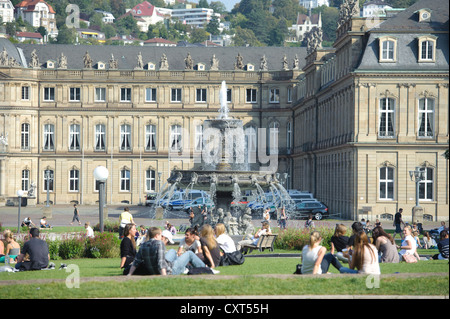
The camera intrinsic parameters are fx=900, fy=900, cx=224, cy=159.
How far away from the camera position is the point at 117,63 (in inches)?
3821

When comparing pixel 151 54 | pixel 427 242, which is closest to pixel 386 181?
pixel 427 242

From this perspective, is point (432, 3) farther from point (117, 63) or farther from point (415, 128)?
point (117, 63)

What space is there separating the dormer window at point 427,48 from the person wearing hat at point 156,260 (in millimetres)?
41903

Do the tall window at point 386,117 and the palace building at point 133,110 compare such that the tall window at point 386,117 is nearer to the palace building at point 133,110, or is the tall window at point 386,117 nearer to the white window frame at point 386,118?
the white window frame at point 386,118

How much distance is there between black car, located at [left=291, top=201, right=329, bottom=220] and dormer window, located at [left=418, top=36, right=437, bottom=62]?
1307 centimetres

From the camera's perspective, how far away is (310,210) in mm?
65375

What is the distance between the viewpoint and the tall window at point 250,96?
98.2 metres

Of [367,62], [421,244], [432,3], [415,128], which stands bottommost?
[421,244]

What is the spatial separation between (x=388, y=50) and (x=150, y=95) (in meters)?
40.7

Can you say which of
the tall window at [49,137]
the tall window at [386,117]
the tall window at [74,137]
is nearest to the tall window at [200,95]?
the tall window at [74,137]

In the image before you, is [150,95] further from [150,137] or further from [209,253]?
[209,253]

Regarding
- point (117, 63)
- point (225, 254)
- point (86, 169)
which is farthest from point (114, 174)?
point (225, 254)

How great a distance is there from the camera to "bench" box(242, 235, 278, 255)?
31484 mm

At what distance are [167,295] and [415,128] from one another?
146 ft
